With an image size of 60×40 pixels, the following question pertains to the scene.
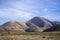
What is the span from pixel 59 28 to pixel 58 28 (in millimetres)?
1473

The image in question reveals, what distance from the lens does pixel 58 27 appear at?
132125mm

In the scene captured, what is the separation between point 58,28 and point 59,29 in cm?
325

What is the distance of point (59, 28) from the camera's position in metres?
130

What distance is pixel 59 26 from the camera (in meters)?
133

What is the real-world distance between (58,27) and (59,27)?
91 cm

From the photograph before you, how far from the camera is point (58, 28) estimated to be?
131 meters

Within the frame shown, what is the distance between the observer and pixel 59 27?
431 feet

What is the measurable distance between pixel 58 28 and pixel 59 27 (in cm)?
117

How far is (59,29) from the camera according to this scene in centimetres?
12794

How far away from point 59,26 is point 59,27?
202cm

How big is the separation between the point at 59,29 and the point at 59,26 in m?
5.87

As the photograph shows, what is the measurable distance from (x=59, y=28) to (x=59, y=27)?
1900mm
